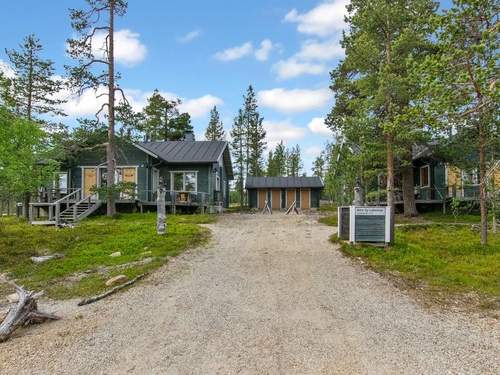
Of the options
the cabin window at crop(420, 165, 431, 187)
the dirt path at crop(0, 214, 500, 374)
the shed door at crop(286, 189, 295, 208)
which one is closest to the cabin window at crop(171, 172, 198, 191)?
the shed door at crop(286, 189, 295, 208)

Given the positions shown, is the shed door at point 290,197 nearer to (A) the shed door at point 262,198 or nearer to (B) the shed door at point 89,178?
(A) the shed door at point 262,198

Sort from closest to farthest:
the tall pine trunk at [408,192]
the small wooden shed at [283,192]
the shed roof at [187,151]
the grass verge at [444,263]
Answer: the grass verge at [444,263] → the tall pine trunk at [408,192] → the shed roof at [187,151] → the small wooden shed at [283,192]

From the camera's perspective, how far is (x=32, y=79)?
20.0 meters

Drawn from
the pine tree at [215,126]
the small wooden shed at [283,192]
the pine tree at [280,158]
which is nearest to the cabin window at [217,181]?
the small wooden shed at [283,192]

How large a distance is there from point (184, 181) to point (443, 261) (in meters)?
15.3

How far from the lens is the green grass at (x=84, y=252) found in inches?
264

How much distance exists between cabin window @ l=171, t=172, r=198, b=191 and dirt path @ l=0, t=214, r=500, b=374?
45.8 ft

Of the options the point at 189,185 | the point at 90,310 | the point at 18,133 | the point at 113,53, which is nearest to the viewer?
the point at 90,310

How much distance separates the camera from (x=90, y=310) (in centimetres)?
504

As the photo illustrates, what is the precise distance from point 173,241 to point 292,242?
3.49 meters

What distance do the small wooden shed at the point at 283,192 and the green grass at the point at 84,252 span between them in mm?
16656

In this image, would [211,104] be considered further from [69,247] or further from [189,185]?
[69,247]

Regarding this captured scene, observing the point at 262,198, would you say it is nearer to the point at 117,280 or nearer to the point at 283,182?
the point at 283,182

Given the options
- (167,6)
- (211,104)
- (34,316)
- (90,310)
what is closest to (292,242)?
(90,310)
